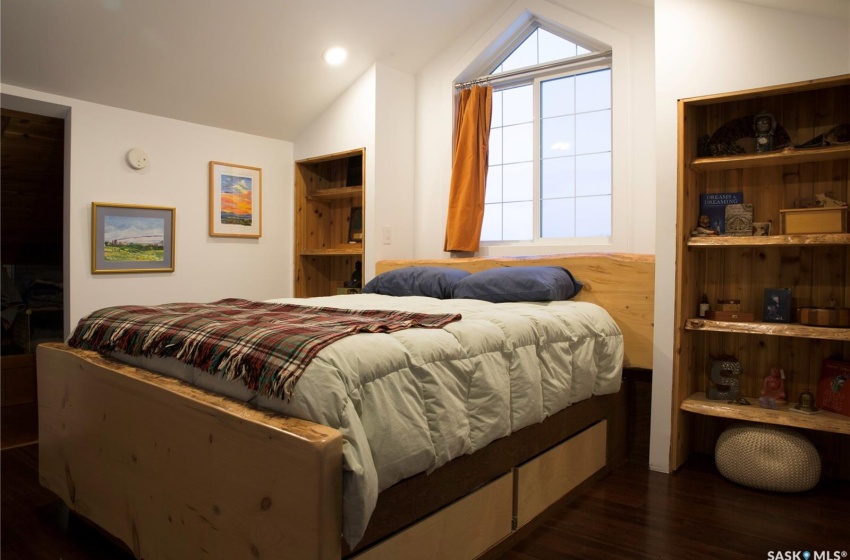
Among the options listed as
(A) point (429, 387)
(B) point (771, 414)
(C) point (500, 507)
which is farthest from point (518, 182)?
(A) point (429, 387)

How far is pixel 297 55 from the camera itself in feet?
12.0

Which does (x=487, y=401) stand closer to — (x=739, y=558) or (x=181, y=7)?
(x=739, y=558)

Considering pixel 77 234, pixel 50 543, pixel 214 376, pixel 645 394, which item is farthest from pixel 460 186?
pixel 50 543

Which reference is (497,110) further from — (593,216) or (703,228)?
(703,228)

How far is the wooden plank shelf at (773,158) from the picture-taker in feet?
7.83

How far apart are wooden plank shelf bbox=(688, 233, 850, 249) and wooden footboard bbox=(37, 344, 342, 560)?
213cm

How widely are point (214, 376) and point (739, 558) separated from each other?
176 cm

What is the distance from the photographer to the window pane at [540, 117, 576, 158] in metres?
3.63

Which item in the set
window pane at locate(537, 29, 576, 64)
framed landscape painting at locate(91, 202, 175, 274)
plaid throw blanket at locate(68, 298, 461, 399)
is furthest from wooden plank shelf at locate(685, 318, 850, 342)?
framed landscape painting at locate(91, 202, 175, 274)

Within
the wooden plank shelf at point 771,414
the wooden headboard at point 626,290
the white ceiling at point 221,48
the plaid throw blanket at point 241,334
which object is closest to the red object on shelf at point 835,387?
the wooden plank shelf at point 771,414

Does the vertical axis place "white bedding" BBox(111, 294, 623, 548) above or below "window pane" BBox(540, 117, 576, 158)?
below

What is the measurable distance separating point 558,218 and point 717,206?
1043mm

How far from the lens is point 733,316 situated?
2654 mm

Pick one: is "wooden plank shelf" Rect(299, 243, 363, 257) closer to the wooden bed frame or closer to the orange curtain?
the orange curtain
